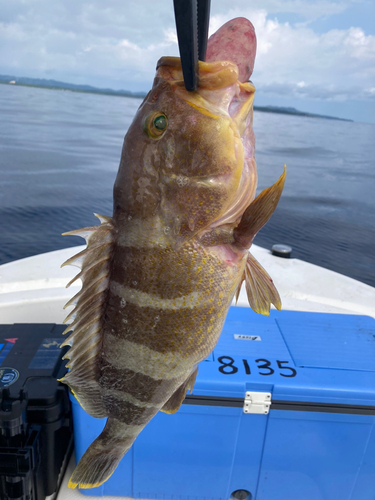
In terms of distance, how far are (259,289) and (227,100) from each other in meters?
0.56

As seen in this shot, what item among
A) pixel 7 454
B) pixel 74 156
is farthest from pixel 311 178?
pixel 7 454

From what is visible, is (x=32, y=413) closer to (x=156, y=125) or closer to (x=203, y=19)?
(x=156, y=125)

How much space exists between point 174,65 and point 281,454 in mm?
2010

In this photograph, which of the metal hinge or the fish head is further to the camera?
the metal hinge

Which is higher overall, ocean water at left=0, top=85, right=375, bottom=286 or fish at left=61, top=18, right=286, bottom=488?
fish at left=61, top=18, right=286, bottom=488

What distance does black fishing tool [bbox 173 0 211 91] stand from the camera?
514 mm

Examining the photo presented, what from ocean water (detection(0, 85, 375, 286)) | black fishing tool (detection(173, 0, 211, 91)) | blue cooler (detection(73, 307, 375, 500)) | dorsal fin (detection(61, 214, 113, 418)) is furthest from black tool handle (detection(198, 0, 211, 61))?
ocean water (detection(0, 85, 375, 286))

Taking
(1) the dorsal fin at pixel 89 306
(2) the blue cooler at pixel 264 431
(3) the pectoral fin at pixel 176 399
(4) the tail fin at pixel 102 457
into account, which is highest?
(1) the dorsal fin at pixel 89 306

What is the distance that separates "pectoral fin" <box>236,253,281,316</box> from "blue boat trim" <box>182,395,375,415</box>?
997 millimetres

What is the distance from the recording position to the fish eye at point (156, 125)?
980 millimetres

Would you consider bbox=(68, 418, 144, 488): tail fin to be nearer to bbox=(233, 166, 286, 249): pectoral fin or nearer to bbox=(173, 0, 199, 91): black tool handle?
bbox=(233, 166, 286, 249): pectoral fin

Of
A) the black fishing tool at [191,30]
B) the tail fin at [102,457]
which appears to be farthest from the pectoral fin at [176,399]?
the black fishing tool at [191,30]

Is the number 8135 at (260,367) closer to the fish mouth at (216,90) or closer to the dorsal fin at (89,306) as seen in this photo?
the dorsal fin at (89,306)

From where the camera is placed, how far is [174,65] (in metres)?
0.96
